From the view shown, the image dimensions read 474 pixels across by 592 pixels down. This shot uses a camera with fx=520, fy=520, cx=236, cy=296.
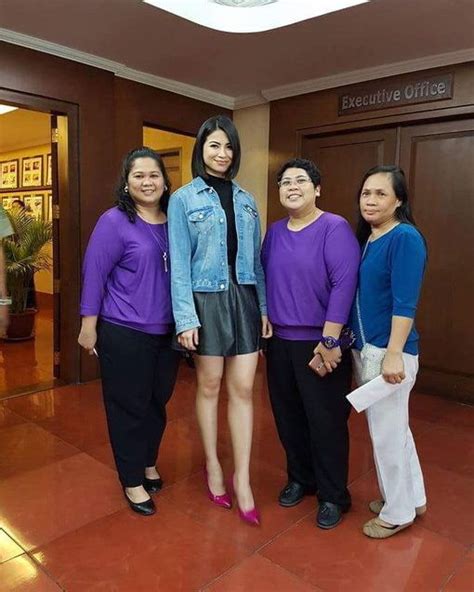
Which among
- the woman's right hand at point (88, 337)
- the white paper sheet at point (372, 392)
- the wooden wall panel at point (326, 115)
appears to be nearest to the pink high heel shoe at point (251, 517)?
the white paper sheet at point (372, 392)

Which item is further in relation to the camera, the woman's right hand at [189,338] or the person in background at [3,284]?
the person in background at [3,284]

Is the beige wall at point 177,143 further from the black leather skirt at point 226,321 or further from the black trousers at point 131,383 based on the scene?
the black leather skirt at point 226,321

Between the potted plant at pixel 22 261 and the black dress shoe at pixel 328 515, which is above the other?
the potted plant at pixel 22 261

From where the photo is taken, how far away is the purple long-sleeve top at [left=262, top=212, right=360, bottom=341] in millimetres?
1948

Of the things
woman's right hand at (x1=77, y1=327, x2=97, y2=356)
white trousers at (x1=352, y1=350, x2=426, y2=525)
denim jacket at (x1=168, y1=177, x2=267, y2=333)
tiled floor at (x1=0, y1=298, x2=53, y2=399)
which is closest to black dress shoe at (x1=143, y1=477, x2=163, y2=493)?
woman's right hand at (x1=77, y1=327, x2=97, y2=356)

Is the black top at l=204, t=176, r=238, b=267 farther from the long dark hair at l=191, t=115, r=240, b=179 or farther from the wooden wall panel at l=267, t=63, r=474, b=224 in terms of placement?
the wooden wall panel at l=267, t=63, r=474, b=224

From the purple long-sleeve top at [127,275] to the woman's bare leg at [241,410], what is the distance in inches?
13.7

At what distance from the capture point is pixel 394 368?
1.85 meters

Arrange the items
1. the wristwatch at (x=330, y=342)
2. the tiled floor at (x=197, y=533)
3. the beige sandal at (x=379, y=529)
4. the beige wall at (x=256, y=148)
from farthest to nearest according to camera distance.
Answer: the beige wall at (x=256, y=148)
the beige sandal at (x=379, y=529)
the wristwatch at (x=330, y=342)
the tiled floor at (x=197, y=533)

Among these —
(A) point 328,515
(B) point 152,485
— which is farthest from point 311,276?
(B) point 152,485

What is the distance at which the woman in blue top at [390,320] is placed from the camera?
1.83 meters

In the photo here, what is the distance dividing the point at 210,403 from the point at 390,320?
801mm

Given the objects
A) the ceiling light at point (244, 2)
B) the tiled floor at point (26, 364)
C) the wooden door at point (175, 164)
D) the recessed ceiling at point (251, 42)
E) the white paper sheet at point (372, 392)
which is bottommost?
the tiled floor at point (26, 364)

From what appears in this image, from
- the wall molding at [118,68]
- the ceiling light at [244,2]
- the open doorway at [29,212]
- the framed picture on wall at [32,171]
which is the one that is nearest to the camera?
the ceiling light at [244,2]
